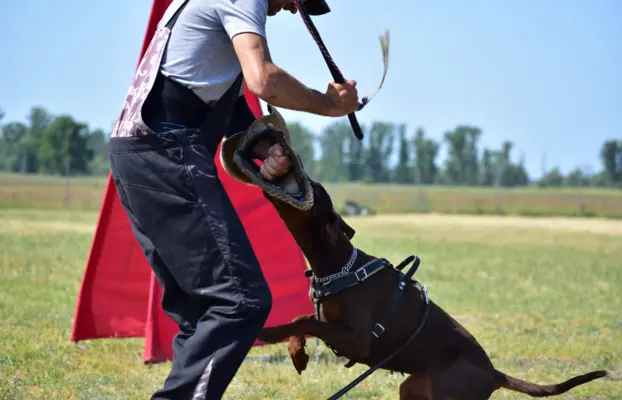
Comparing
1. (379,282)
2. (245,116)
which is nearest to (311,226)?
(379,282)

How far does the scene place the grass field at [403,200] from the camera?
35594 millimetres

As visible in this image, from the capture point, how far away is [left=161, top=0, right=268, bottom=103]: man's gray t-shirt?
2998 millimetres

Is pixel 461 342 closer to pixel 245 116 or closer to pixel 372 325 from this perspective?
pixel 372 325

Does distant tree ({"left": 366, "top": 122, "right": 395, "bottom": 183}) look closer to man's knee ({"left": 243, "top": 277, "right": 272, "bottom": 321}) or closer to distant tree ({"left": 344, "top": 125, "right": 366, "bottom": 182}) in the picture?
distant tree ({"left": 344, "top": 125, "right": 366, "bottom": 182})

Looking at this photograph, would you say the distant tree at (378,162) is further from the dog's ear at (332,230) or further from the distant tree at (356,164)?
the dog's ear at (332,230)

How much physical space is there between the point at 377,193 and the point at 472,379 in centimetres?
4539

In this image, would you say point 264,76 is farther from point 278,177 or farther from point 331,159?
point 331,159

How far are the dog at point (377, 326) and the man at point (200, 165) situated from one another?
0.98 meters

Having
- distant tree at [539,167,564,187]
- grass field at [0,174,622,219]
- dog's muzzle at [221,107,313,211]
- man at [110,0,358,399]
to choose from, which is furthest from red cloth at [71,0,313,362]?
distant tree at [539,167,564,187]

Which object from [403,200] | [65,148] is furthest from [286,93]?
[65,148]

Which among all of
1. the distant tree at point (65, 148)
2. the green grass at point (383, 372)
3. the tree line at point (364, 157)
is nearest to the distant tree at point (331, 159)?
the tree line at point (364, 157)

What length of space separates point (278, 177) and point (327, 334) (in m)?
1.10

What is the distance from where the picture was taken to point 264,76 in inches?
110

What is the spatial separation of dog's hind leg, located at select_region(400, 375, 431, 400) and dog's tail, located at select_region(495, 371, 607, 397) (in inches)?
15.8
